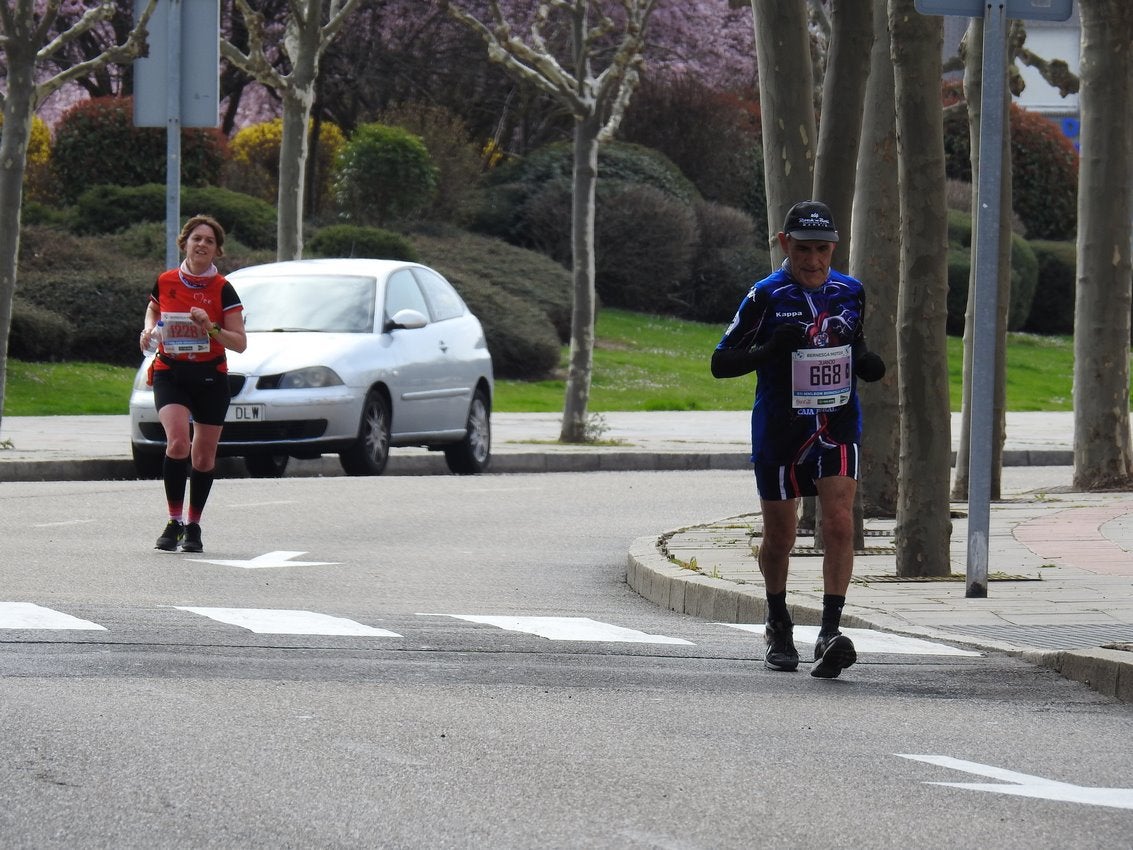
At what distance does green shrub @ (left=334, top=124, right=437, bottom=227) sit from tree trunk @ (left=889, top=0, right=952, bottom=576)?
27.3 meters

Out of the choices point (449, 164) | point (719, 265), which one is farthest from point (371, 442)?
point (719, 265)

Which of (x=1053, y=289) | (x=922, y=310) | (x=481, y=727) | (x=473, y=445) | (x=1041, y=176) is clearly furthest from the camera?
(x=1041, y=176)

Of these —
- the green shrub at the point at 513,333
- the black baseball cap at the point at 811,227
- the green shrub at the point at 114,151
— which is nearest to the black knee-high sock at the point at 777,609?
the black baseball cap at the point at 811,227

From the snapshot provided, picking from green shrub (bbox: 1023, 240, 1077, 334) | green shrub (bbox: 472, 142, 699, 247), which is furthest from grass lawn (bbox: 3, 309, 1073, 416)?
green shrub (bbox: 472, 142, 699, 247)

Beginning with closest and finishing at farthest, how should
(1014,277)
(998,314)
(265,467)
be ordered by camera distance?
(998,314)
(265,467)
(1014,277)

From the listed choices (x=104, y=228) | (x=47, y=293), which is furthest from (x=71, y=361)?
(x=104, y=228)

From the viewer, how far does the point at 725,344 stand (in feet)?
27.2

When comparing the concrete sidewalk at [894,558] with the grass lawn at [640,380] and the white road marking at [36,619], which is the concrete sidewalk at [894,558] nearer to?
the white road marking at [36,619]

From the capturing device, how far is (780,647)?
8.30m

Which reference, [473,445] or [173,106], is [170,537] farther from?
[473,445]

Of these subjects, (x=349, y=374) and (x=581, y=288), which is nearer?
(x=349, y=374)

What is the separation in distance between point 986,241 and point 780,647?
2.61 metres

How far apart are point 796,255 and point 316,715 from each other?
251 centimetres

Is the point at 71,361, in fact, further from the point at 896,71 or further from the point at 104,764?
the point at 104,764
